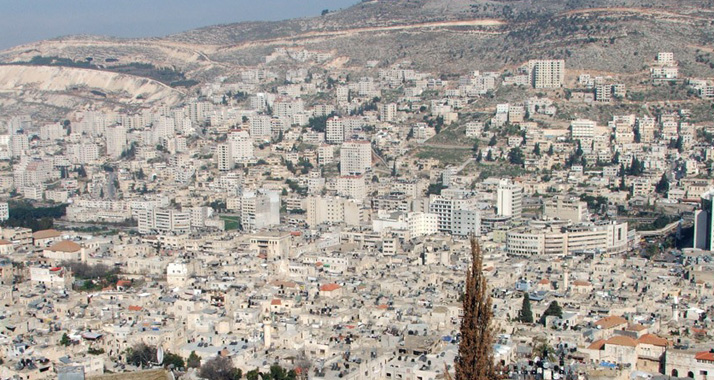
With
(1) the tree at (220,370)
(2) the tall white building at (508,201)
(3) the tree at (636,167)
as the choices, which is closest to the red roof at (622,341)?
(1) the tree at (220,370)

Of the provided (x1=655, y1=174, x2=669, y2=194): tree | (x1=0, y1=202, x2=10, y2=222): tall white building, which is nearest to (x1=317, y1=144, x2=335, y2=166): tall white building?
(x1=0, y1=202, x2=10, y2=222): tall white building

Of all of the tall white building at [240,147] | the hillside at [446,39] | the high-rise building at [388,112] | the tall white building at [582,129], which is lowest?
the tall white building at [240,147]

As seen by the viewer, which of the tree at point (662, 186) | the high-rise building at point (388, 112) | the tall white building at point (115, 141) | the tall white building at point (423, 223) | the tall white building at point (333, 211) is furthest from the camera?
the tall white building at point (115, 141)

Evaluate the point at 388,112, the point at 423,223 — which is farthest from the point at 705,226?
the point at 388,112

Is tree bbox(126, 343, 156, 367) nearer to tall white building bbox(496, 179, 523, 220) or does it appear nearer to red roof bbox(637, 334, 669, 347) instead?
red roof bbox(637, 334, 669, 347)

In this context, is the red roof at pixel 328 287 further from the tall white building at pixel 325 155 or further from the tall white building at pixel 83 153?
the tall white building at pixel 83 153

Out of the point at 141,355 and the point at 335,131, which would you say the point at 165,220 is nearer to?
the point at 335,131
